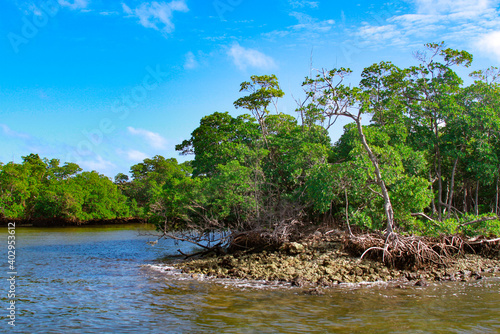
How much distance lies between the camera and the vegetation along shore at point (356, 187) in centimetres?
1421

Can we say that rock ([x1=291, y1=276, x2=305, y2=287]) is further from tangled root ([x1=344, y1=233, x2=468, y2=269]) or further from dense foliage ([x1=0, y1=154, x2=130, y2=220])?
dense foliage ([x1=0, y1=154, x2=130, y2=220])

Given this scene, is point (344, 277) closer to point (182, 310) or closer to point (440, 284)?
point (440, 284)

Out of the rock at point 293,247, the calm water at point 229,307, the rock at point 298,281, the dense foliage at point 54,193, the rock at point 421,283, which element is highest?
the dense foliage at point 54,193

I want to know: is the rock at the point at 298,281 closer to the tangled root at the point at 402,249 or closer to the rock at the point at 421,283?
the tangled root at the point at 402,249

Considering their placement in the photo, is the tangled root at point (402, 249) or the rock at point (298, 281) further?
the tangled root at point (402, 249)

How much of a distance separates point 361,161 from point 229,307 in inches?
306

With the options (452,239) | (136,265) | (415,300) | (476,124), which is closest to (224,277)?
(136,265)

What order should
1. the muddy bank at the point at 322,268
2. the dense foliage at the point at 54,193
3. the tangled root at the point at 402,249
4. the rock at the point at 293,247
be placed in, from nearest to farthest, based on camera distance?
the muddy bank at the point at 322,268, the tangled root at the point at 402,249, the rock at the point at 293,247, the dense foliage at the point at 54,193

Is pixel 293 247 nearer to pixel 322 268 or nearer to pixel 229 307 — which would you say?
pixel 322 268

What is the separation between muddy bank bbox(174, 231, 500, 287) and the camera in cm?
1309

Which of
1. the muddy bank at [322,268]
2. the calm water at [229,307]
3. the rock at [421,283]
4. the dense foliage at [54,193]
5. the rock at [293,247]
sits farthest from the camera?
the dense foliage at [54,193]

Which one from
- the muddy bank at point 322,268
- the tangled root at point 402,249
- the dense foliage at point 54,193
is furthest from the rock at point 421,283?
the dense foliage at point 54,193

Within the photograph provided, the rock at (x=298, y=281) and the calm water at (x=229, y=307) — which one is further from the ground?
the rock at (x=298, y=281)

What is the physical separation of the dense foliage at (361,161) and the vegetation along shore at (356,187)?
0.07 m
